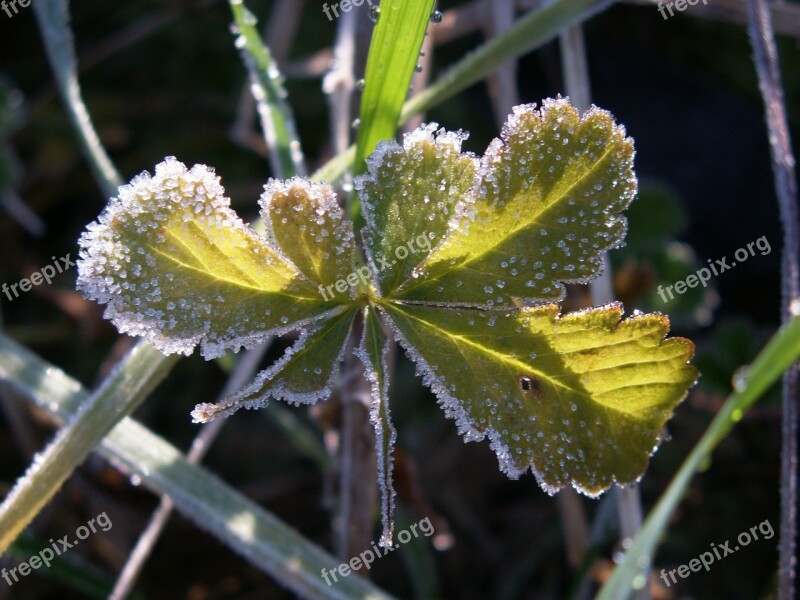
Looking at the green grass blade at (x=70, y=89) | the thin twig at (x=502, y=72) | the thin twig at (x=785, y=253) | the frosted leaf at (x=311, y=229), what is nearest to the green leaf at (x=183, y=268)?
the frosted leaf at (x=311, y=229)

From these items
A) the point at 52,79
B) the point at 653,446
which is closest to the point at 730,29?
the point at 653,446

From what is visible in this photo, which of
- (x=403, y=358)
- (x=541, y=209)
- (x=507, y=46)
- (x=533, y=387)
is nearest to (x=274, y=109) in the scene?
(x=507, y=46)

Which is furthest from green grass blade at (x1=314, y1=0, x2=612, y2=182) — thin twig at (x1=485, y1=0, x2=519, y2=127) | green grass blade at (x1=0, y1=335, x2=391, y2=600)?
green grass blade at (x1=0, y1=335, x2=391, y2=600)

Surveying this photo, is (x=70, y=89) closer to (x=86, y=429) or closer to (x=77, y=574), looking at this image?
(x=86, y=429)

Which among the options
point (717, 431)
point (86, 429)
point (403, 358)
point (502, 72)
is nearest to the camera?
point (717, 431)

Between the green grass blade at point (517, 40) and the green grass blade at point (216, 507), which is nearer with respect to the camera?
the green grass blade at point (216, 507)

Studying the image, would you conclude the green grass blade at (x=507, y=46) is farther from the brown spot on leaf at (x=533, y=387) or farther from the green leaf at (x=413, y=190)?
the brown spot on leaf at (x=533, y=387)

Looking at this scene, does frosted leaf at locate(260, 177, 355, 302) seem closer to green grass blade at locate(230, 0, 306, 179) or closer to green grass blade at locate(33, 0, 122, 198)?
green grass blade at locate(230, 0, 306, 179)
